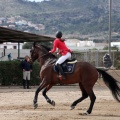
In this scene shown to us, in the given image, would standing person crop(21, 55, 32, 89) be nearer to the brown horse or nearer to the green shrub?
the green shrub

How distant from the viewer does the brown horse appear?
17.6m

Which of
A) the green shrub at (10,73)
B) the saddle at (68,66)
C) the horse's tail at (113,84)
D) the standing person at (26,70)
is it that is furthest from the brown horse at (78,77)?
the green shrub at (10,73)

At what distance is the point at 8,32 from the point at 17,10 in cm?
16590

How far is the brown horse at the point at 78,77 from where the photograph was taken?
1761 cm

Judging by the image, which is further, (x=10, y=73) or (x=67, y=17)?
(x=67, y=17)

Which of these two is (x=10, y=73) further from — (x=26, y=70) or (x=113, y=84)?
(x=113, y=84)

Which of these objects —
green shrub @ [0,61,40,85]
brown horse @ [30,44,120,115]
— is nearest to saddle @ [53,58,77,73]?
brown horse @ [30,44,120,115]

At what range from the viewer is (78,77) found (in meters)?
17.8

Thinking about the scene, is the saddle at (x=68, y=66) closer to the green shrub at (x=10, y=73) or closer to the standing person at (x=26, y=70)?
the standing person at (x=26, y=70)

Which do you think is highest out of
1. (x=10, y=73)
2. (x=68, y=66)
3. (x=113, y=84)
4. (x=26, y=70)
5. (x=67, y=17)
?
(x=67, y=17)

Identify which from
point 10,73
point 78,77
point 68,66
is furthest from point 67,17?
point 78,77

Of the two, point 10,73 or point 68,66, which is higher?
point 68,66

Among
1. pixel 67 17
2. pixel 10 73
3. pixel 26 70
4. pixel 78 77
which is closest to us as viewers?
pixel 78 77

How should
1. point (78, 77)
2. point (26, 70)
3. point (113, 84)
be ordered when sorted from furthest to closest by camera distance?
point (26, 70), point (113, 84), point (78, 77)
